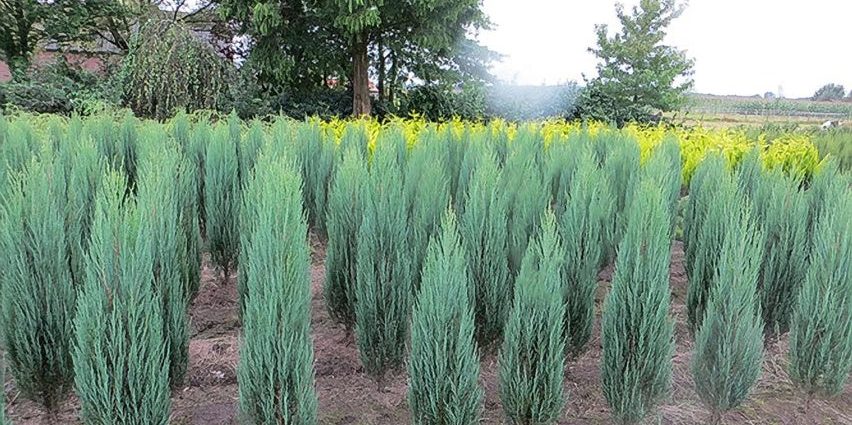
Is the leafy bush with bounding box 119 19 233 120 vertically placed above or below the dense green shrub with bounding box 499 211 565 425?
above

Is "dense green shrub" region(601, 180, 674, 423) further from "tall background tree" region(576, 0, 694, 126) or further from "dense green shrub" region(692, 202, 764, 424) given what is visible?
"tall background tree" region(576, 0, 694, 126)

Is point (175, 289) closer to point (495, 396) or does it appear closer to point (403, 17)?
point (495, 396)

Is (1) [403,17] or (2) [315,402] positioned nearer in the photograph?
(2) [315,402]

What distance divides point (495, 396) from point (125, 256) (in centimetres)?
169

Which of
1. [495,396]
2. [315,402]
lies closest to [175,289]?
[315,402]

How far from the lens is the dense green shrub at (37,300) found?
2.23 meters

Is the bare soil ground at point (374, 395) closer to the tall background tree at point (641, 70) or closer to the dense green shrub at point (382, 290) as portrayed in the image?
the dense green shrub at point (382, 290)

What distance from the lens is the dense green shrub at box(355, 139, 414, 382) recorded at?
8.65 feet

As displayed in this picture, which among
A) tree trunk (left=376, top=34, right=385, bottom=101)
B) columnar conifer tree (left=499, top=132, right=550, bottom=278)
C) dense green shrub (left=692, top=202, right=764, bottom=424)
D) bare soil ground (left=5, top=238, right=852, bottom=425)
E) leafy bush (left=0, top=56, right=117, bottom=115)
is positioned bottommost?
bare soil ground (left=5, top=238, right=852, bottom=425)

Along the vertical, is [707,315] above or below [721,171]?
below

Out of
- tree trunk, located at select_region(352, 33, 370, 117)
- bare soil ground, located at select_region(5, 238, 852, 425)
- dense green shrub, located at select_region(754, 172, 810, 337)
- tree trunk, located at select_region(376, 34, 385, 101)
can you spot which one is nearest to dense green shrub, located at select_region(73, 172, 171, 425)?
bare soil ground, located at select_region(5, 238, 852, 425)

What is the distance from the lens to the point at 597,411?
271 centimetres

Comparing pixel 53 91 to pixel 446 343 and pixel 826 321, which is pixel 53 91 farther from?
pixel 826 321

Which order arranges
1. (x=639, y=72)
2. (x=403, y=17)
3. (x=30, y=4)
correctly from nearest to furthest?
(x=403, y=17)
(x=30, y=4)
(x=639, y=72)
